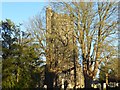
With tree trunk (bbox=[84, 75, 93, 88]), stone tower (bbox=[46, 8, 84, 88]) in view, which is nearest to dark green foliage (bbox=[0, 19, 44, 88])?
stone tower (bbox=[46, 8, 84, 88])

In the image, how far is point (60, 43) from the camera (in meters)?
30.5

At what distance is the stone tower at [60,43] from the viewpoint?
1110 inches

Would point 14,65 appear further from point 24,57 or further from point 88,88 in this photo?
point 88,88

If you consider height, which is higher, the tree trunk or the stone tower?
the stone tower

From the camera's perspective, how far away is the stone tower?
2819 cm

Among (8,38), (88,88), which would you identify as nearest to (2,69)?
(8,38)

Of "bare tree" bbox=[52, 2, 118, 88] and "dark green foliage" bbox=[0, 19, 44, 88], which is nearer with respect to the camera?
"bare tree" bbox=[52, 2, 118, 88]

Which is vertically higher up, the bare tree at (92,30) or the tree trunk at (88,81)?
the bare tree at (92,30)

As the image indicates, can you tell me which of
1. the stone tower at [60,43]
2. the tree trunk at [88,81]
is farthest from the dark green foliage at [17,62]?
the tree trunk at [88,81]

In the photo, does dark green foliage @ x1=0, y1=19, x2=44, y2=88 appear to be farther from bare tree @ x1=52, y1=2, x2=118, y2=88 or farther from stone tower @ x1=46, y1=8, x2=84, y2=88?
bare tree @ x1=52, y1=2, x2=118, y2=88

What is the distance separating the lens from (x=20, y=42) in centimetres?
3794

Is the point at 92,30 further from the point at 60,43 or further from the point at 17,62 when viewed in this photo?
the point at 17,62

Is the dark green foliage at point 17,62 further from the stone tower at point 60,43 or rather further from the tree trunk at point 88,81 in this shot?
the tree trunk at point 88,81

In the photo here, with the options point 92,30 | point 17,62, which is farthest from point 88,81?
point 17,62
